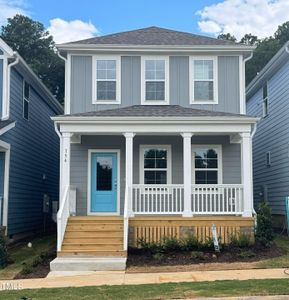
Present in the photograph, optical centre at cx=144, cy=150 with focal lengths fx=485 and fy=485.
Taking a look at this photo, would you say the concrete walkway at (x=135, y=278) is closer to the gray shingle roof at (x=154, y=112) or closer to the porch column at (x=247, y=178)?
the porch column at (x=247, y=178)

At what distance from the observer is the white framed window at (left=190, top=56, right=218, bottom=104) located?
1562 centimetres

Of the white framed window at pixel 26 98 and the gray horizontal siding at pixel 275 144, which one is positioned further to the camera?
the white framed window at pixel 26 98

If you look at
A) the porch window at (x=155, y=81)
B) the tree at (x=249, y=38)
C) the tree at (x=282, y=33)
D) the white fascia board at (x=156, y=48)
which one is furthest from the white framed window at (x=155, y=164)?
the tree at (x=249, y=38)

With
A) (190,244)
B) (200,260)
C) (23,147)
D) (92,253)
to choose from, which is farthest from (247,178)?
(23,147)

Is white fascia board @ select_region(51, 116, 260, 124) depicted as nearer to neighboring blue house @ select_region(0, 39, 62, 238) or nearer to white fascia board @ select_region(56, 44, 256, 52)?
neighboring blue house @ select_region(0, 39, 62, 238)

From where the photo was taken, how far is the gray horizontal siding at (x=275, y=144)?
1653 centimetres

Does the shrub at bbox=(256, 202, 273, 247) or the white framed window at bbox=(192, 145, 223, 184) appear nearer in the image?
the shrub at bbox=(256, 202, 273, 247)

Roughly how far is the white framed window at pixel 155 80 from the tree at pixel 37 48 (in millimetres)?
21767

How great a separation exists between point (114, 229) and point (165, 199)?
228 centimetres

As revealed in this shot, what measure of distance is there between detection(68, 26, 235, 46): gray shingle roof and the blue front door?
374cm

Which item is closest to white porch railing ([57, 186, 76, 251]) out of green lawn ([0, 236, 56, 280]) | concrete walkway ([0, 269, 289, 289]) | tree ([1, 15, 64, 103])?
green lawn ([0, 236, 56, 280])

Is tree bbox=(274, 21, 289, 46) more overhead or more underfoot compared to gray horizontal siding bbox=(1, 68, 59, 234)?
more overhead

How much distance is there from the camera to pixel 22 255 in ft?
42.7

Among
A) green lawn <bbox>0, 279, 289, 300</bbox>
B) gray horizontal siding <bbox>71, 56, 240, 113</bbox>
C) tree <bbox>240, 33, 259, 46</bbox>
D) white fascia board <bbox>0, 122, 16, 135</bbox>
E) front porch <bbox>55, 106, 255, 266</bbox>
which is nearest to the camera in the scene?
green lawn <bbox>0, 279, 289, 300</bbox>
